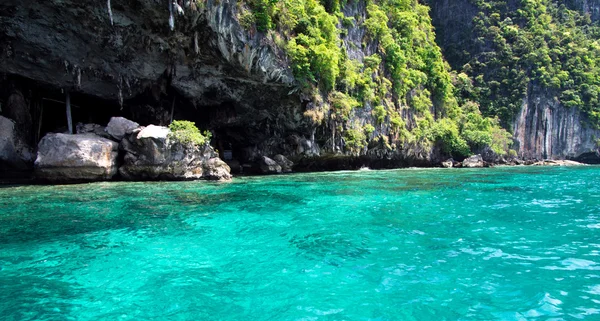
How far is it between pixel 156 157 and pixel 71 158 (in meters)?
3.25

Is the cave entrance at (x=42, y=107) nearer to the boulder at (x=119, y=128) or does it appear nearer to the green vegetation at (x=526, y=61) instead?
the boulder at (x=119, y=128)

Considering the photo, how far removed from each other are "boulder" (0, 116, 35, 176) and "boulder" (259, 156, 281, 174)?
12.4m

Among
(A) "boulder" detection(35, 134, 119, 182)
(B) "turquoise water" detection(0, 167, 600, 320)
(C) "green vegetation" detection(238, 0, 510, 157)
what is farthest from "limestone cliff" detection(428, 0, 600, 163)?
(A) "boulder" detection(35, 134, 119, 182)

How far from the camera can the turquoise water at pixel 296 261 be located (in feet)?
13.2

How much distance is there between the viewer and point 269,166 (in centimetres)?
2403

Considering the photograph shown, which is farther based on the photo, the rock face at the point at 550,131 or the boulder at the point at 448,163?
the rock face at the point at 550,131

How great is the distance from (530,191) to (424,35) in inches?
1211

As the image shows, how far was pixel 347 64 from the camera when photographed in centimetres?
2691

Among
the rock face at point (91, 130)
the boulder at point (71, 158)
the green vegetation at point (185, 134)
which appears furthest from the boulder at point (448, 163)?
the boulder at point (71, 158)

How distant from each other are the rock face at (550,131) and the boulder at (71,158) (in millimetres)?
47734

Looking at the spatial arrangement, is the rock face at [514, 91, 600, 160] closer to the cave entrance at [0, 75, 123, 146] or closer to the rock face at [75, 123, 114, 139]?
the cave entrance at [0, 75, 123, 146]

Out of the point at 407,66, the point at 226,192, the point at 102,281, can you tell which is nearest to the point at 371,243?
the point at 102,281

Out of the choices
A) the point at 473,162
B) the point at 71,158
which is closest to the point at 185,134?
the point at 71,158

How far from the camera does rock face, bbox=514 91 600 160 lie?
47.3 meters
